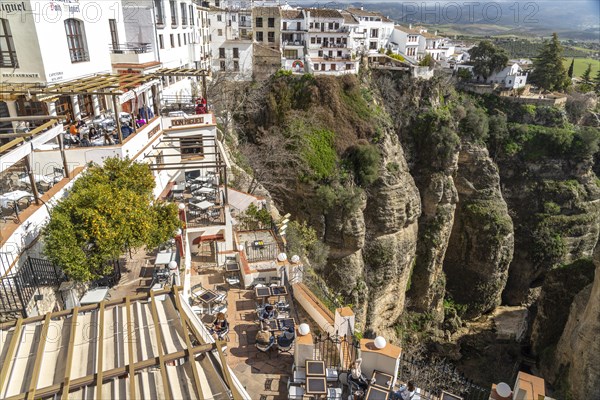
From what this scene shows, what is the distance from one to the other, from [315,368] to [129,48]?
2186 centimetres

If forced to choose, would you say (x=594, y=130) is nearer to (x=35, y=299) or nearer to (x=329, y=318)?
(x=329, y=318)

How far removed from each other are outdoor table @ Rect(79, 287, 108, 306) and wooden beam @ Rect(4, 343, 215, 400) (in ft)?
14.7

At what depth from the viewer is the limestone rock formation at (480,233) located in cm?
3978

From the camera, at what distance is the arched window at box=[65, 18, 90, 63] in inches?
712

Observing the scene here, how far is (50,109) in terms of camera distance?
1681cm

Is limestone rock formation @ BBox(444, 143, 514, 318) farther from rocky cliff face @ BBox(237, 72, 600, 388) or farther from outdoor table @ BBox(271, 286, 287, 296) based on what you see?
outdoor table @ BBox(271, 286, 287, 296)

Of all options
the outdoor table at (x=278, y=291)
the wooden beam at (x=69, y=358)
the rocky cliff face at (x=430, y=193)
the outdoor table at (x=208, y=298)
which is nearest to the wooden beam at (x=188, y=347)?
the wooden beam at (x=69, y=358)

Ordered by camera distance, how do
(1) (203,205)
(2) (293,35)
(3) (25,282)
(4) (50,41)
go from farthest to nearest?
(2) (293,35), (1) (203,205), (4) (50,41), (3) (25,282)

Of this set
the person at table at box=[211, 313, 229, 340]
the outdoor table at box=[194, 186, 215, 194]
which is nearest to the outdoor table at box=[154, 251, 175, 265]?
the person at table at box=[211, 313, 229, 340]

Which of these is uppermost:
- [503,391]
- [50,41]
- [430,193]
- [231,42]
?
[231,42]

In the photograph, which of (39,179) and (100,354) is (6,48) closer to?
(39,179)

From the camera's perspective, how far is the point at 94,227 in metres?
11.0

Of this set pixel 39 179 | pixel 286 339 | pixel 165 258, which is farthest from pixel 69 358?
pixel 39 179

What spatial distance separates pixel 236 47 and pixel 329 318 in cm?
3540
